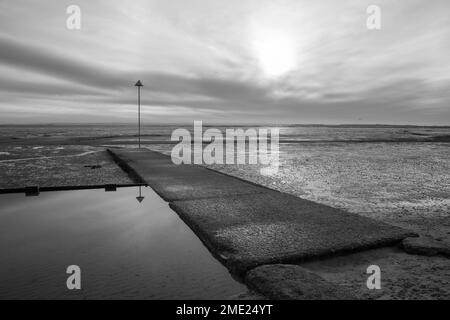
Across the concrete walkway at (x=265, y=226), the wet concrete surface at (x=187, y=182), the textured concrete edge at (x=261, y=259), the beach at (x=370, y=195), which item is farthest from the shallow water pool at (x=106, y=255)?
the beach at (x=370, y=195)

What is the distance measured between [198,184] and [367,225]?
3815mm

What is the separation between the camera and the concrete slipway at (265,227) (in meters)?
3.16

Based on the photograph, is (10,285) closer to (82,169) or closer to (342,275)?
(342,275)

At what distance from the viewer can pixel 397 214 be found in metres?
5.14

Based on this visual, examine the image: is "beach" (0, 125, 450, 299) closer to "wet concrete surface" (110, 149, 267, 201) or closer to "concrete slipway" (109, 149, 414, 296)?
"concrete slipway" (109, 149, 414, 296)

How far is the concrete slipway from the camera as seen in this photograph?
316 cm

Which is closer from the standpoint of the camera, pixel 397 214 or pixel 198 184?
pixel 397 214

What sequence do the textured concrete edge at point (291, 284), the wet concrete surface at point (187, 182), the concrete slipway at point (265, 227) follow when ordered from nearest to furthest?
1. the textured concrete edge at point (291, 284)
2. the concrete slipway at point (265, 227)
3. the wet concrete surface at point (187, 182)

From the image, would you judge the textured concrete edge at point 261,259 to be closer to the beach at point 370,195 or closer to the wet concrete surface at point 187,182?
the beach at point 370,195

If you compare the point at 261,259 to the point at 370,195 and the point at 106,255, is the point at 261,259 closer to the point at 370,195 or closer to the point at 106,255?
the point at 106,255

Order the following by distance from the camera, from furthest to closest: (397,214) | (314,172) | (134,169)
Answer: (314,172)
(134,169)
(397,214)

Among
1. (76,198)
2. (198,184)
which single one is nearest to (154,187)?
(198,184)
